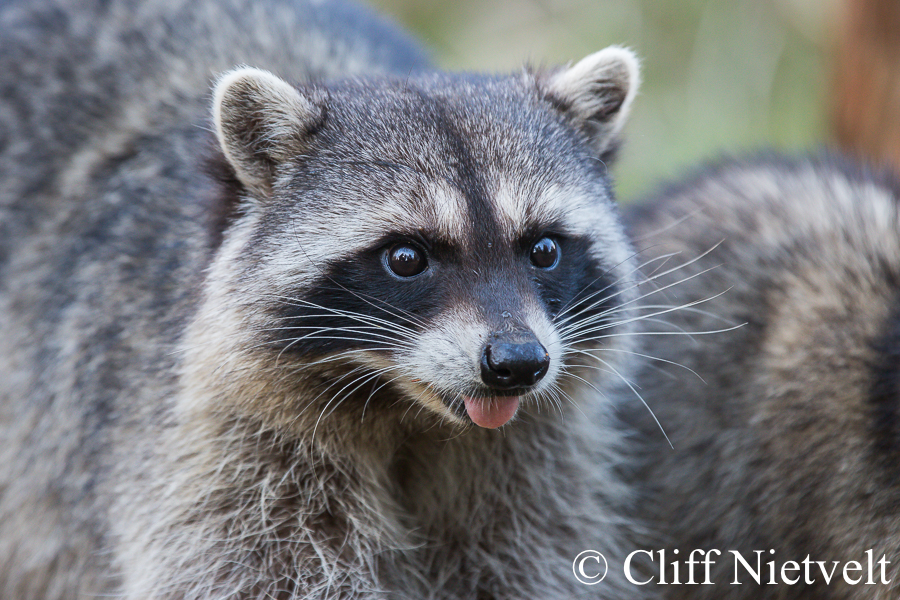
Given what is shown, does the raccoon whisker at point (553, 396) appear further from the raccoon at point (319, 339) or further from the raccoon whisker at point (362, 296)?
the raccoon whisker at point (362, 296)

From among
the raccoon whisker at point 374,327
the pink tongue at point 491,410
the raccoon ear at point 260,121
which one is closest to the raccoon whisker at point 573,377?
the pink tongue at point 491,410

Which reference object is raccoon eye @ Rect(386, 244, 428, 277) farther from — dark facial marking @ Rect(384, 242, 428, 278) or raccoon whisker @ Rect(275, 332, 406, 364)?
raccoon whisker @ Rect(275, 332, 406, 364)

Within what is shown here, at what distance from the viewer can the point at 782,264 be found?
169 inches

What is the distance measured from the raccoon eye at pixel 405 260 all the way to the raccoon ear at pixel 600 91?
89 cm

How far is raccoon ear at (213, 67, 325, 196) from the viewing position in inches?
130

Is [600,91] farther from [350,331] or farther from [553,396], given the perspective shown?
[350,331]

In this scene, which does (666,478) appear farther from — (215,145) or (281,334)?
(215,145)

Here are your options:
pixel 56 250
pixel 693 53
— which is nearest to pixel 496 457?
pixel 56 250

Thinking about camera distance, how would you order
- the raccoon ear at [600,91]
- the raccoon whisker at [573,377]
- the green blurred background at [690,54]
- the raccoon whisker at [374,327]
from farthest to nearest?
the green blurred background at [690,54] < the raccoon ear at [600,91] < the raccoon whisker at [573,377] < the raccoon whisker at [374,327]

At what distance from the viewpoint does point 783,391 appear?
13.1 ft

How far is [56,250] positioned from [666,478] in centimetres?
266

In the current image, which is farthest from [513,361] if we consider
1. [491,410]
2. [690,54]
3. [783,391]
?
[690,54]

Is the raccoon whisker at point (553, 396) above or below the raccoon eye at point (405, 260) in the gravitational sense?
below

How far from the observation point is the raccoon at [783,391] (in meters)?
3.73
